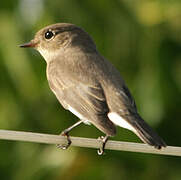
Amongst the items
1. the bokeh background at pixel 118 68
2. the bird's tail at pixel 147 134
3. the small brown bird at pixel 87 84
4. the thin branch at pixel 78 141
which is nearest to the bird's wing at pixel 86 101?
the small brown bird at pixel 87 84

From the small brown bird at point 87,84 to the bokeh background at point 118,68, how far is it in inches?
21.4

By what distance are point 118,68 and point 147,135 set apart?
6.69 feet

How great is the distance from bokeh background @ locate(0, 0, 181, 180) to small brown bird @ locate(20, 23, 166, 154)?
1.78 feet

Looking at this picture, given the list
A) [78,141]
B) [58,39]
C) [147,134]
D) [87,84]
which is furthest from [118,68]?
[78,141]

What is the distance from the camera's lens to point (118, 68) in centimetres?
593

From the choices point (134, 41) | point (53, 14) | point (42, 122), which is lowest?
point (42, 122)

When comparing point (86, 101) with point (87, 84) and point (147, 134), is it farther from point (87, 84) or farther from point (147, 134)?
point (147, 134)

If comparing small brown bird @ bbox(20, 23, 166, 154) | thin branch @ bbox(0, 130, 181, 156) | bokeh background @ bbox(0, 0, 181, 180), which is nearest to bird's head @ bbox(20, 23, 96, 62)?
small brown bird @ bbox(20, 23, 166, 154)

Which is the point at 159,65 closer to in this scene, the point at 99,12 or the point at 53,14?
the point at 99,12

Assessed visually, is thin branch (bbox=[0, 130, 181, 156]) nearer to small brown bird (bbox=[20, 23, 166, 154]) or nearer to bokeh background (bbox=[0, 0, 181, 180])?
small brown bird (bbox=[20, 23, 166, 154])

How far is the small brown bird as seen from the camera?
13.6 feet

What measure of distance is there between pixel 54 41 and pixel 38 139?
2627mm

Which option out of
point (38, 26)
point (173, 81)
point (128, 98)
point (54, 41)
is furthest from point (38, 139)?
point (38, 26)

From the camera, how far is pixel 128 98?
4.57 meters
